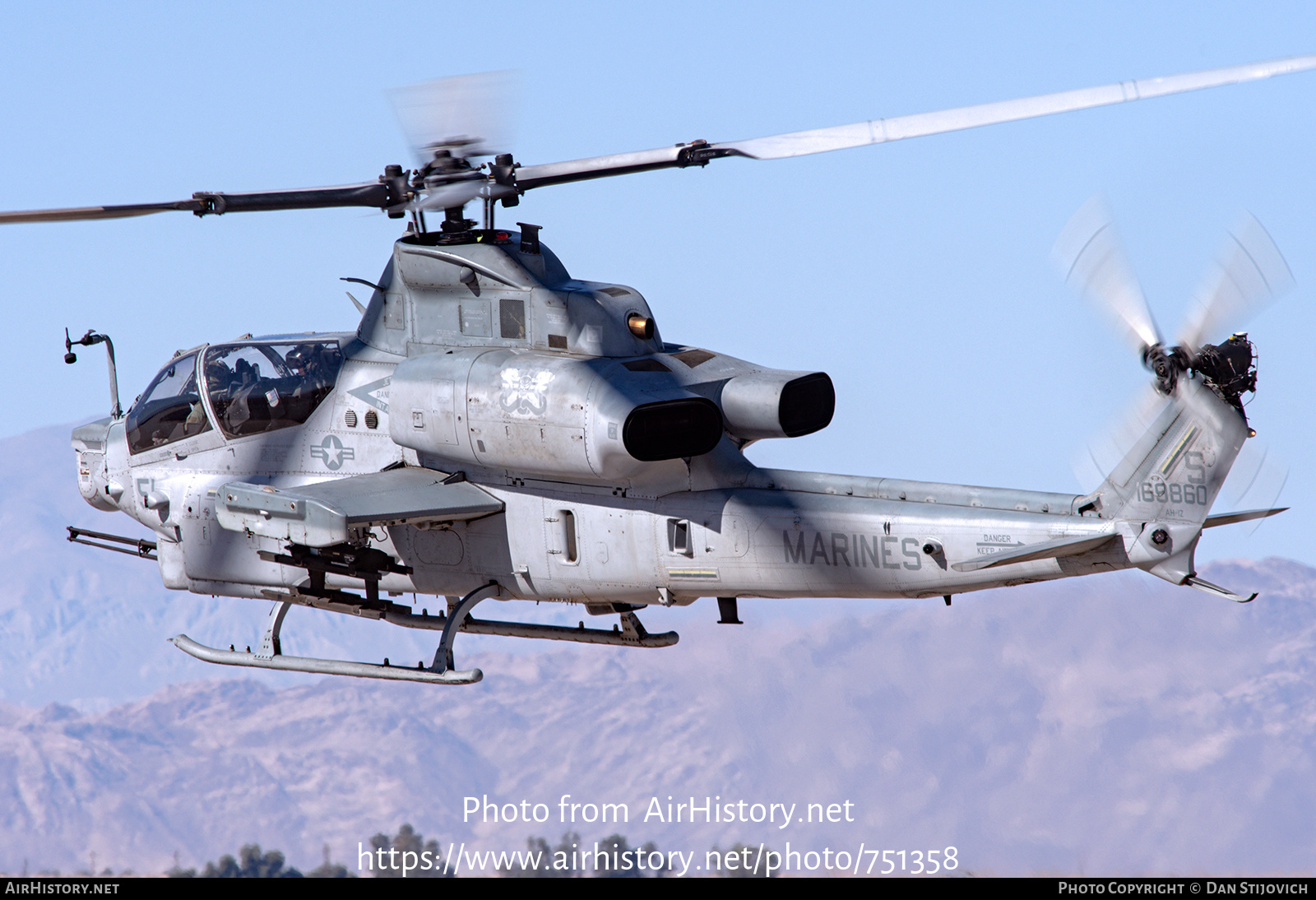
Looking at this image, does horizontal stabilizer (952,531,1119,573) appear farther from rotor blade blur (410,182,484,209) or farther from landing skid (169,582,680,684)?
rotor blade blur (410,182,484,209)

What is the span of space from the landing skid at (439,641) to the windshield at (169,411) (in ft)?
7.04

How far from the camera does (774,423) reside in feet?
46.1

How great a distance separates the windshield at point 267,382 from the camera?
53.5ft

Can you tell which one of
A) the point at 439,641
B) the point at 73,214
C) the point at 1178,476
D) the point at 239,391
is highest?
the point at 73,214

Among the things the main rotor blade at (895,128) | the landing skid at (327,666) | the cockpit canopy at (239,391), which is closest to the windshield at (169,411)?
the cockpit canopy at (239,391)

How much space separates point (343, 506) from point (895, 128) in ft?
19.8

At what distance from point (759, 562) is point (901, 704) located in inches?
7238

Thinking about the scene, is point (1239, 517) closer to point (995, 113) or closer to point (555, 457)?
point (995, 113)

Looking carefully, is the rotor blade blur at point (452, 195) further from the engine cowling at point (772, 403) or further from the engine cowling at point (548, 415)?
the engine cowling at point (772, 403)

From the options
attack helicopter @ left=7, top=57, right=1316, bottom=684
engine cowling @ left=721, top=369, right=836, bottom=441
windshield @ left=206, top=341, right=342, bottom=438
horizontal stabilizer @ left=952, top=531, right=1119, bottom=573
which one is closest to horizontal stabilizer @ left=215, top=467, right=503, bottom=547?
attack helicopter @ left=7, top=57, right=1316, bottom=684

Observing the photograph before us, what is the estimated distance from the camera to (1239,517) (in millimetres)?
12297

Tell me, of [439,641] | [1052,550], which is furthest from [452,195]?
[1052,550]

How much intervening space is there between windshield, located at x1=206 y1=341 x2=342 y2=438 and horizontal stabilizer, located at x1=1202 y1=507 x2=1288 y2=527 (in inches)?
342
